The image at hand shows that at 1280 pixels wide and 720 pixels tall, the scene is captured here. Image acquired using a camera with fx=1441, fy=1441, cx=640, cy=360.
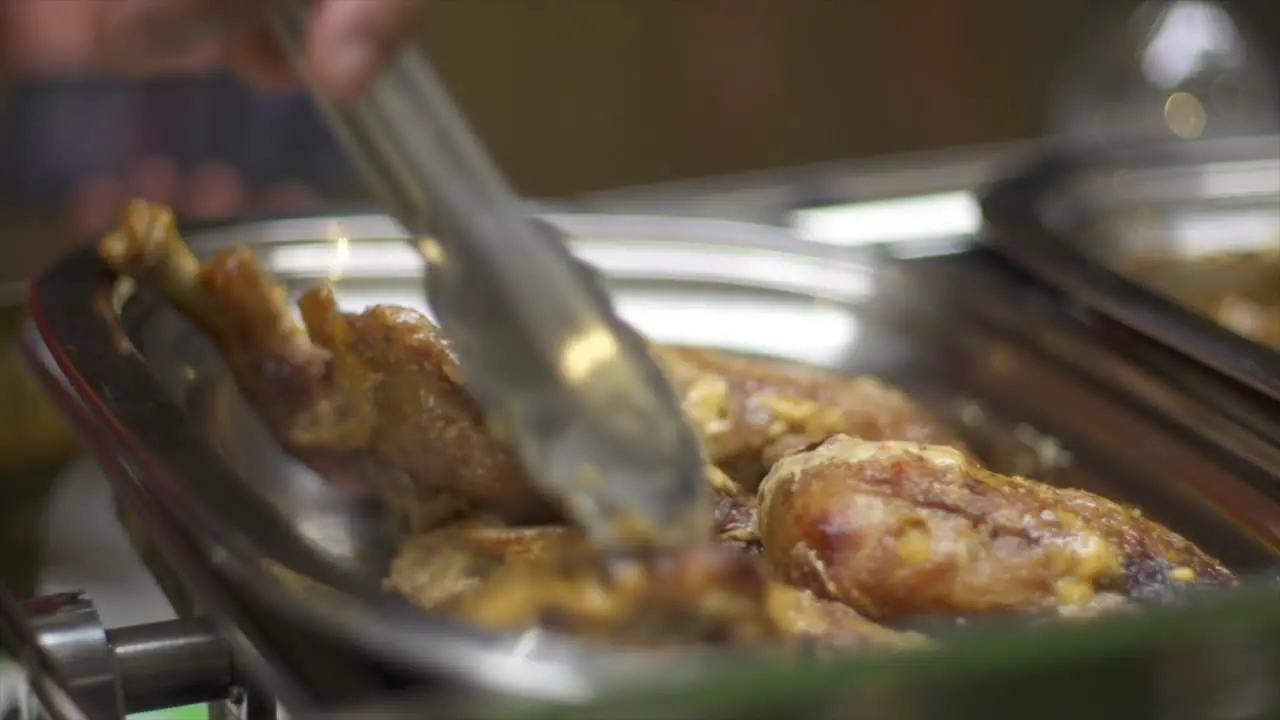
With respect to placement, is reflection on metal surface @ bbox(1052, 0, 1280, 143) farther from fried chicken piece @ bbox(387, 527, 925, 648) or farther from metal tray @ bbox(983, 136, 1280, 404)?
fried chicken piece @ bbox(387, 527, 925, 648)

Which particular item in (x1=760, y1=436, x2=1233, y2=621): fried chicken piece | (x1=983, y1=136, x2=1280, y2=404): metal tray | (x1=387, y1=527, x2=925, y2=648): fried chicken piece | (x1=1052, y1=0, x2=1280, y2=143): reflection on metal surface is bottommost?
(x1=387, y1=527, x2=925, y2=648): fried chicken piece

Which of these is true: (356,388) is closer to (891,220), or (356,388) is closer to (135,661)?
(135,661)

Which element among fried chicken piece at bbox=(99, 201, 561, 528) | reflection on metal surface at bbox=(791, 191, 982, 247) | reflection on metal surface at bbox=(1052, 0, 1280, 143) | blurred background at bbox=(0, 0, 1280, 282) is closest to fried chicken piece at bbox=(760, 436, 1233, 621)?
fried chicken piece at bbox=(99, 201, 561, 528)

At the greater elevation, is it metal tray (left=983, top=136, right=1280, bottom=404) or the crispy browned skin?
metal tray (left=983, top=136, right=1280, bottom=404)

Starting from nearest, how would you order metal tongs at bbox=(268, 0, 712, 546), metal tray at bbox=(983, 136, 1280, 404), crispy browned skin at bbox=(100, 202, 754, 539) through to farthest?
metal tongs at bbox=(268, 0, 712, 546), crispy browned skin at bbox=(100, 202, 754, 539), metal tray at bbox=(983, 136, 1280, 404)

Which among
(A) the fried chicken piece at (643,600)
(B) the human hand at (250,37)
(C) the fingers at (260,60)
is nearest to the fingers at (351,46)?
(B) the human hand at (250,37)

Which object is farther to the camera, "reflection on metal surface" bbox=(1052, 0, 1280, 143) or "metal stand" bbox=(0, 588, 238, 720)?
"reflection on metal surface" bbox=(1052, 0, 1280, 143)
